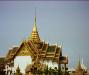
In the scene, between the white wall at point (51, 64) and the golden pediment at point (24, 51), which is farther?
the golden pediment at point (24, 51)

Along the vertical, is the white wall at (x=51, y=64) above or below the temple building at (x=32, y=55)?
below

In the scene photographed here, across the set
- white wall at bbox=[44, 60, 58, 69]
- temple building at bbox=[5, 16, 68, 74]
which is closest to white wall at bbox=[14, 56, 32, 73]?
temple building at bbox=[5, 16, 68, 74]

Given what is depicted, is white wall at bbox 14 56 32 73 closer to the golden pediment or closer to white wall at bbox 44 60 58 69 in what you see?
the golden pediment

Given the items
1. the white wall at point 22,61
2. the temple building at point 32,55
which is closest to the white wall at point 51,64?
the temple building at point 32,55

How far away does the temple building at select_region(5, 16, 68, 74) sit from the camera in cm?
845

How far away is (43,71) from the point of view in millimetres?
7652

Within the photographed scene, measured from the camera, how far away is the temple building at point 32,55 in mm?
8445

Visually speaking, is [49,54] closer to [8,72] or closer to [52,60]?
[52,60]

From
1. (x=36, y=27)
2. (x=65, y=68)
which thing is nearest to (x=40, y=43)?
(x=36, y=27)

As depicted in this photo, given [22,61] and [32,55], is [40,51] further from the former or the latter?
[22,61]

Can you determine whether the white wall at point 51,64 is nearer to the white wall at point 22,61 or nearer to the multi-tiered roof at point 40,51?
the multi-tiered roof at point 40,51

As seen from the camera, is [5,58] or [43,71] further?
[5,58]

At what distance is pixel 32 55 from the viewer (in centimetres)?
852

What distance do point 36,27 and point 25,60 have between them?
783 mm
